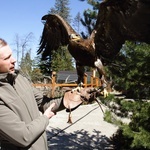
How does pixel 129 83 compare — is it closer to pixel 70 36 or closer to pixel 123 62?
pixel 123 62

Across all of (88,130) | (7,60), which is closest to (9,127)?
(7,60)

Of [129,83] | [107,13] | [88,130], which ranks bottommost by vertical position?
[88,130]

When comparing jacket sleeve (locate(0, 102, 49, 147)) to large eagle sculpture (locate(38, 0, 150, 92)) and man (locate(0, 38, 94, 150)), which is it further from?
large eagle sculpture (locate(38, 0, 150, 92))

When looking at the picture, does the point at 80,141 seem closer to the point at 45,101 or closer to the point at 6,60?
the point at 45,101

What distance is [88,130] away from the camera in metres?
8.07

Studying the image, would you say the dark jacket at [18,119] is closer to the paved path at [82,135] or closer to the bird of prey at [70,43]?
the bird of prey at [70,43]

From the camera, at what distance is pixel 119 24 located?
3.39m

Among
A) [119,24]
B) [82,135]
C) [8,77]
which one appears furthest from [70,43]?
[82,135]

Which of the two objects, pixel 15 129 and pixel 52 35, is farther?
pixel 52 35

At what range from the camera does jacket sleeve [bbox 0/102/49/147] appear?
4.71 ft

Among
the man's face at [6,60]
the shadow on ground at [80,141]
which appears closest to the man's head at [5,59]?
the man's face at [6,60]

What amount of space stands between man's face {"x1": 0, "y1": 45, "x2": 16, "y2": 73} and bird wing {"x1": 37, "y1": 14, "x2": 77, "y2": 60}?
90.7 inches

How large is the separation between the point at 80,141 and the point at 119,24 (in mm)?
4256

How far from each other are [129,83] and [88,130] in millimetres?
4097
